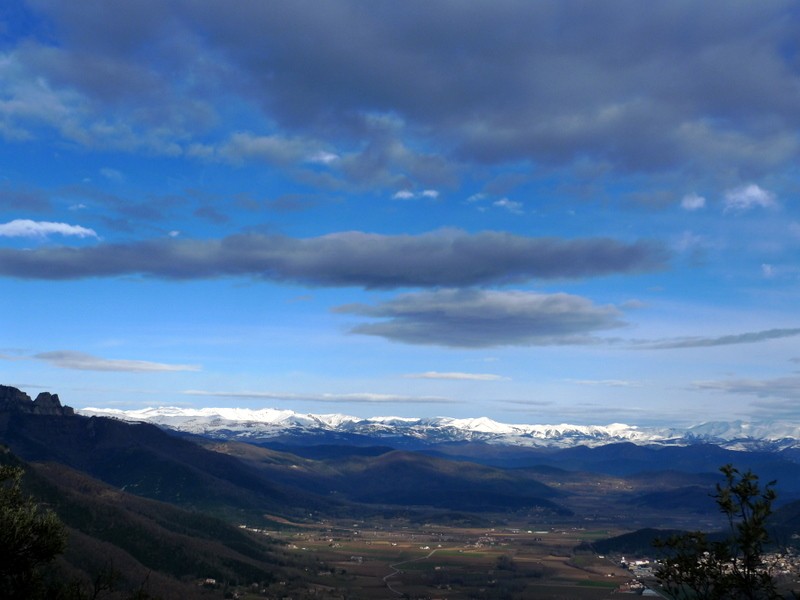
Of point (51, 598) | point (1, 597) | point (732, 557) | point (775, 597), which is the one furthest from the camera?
point (51, 598)

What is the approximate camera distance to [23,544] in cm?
4581

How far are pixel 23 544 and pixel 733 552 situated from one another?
4173 cm

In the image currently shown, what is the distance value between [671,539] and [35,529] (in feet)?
126

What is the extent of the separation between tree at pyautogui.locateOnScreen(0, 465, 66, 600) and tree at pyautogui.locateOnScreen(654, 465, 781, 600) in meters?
37.1

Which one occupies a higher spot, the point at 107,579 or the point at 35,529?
the point at 35,529

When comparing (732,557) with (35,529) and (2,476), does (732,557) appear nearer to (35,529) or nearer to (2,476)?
(35,529)

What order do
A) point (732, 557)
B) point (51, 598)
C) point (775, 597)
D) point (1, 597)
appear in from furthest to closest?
point (51, 598), point (1, 597), point (732, 557), point (775, 597)

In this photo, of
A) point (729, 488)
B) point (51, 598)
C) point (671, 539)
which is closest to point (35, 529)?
point (51, 598)

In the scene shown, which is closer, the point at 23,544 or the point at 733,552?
the point at 733,552

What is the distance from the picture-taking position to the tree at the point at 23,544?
4466 cm

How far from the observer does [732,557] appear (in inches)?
1532

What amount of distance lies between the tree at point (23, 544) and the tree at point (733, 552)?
122ft

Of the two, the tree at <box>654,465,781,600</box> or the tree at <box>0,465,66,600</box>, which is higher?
the tree at <box>654,465,781,600</box>

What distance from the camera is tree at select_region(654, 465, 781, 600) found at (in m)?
36.7
